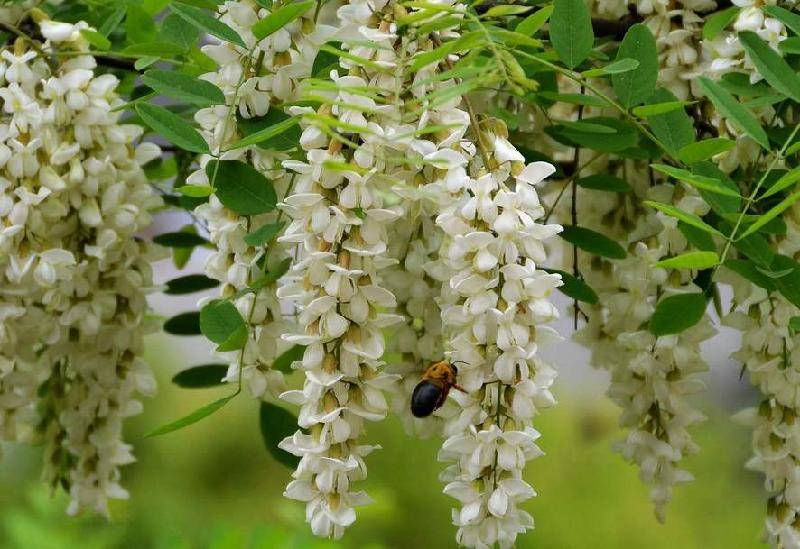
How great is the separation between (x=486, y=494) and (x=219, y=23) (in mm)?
273

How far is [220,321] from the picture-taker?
2.15 feet

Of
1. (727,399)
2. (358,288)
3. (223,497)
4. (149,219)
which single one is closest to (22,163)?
(149,219)

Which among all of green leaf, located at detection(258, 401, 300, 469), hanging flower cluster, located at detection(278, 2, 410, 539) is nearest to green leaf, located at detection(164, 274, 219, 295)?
green leaf, located at detection(258, 401, 300, 469)

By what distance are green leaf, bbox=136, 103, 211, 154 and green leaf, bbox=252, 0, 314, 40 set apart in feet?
0.21

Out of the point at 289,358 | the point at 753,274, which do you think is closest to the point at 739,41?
the point at 753,274

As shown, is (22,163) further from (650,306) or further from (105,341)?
(650,306)

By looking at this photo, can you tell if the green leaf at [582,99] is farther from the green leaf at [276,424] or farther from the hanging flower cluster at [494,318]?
the green leaf at [276,424]

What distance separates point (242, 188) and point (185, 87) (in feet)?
0.20

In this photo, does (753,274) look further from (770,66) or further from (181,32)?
(181,32)

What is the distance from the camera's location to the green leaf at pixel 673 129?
2.14ft

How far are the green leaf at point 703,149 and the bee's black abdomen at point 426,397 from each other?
7.1 inches

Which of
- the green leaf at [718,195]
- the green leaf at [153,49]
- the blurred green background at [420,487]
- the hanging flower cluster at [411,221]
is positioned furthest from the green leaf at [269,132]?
the blurred green background at [420,487]

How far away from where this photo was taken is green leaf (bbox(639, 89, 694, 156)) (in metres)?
0.65

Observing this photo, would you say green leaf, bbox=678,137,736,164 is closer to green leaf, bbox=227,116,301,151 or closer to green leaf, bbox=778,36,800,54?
green leaf, bbox=778,36,800,54
